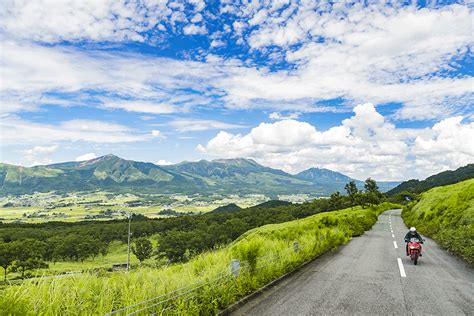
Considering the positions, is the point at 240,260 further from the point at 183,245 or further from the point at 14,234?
the point at 14,234

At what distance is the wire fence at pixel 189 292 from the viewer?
5.71m

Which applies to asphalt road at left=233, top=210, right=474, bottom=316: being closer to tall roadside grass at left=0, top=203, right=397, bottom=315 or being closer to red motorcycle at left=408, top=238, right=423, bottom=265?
red motorcycle at left=408, top=238, right=423, bottom=265

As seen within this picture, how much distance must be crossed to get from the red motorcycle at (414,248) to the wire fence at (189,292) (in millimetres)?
7899

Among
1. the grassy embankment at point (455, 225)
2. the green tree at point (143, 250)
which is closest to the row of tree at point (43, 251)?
the green tree at point (143, 250)

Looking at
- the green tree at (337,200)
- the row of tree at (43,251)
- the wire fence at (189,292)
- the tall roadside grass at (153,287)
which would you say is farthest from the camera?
the row of tree at (43,251)

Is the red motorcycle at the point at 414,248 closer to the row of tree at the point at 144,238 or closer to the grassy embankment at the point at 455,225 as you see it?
the grassy embankment at the point at 455,225

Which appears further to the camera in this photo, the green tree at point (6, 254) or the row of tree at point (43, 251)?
the row of tree at point (43, 251)

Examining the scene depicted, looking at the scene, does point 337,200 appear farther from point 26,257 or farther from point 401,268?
point 26,257

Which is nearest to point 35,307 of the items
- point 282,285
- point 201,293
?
point 201,293

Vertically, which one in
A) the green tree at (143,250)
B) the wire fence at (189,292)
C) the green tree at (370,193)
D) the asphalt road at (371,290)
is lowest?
the green tree at (143,250)

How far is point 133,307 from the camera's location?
5727mm

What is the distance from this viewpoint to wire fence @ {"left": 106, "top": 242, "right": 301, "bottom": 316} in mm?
5711

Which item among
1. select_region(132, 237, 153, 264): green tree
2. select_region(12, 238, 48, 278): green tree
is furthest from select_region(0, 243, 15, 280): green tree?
select_region(132, 237, 153, 264): green tree

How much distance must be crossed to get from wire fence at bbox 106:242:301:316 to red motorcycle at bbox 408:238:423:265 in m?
7.90
